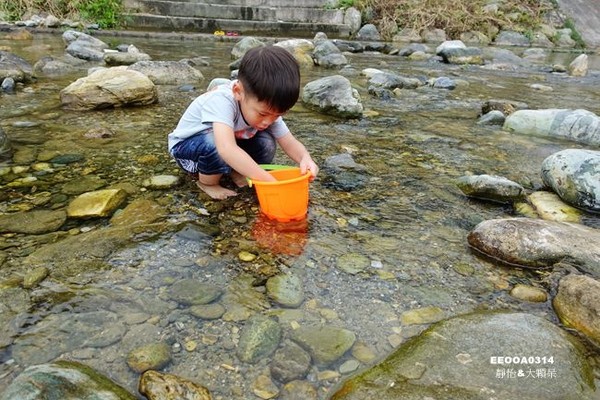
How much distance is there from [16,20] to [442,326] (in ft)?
37.5

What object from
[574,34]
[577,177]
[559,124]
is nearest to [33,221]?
[577,177]

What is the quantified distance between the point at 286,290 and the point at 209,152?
3.31ft

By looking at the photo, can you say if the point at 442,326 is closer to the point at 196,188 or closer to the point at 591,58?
the point at 196,188

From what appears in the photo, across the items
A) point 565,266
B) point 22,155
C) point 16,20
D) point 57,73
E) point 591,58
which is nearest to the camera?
point 565,266

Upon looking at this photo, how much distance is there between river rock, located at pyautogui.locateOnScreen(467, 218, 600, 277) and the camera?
194 cm

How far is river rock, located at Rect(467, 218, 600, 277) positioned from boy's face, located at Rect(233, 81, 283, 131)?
1117 millimetres

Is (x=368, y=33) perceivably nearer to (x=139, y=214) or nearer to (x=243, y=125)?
(x=243, y=125)

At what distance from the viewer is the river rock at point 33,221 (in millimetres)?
2039

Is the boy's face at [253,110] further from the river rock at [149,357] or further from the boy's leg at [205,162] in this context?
the river rock at [149,357]

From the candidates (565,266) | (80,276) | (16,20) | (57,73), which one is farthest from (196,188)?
(16,20)

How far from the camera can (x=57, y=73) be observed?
213 inches

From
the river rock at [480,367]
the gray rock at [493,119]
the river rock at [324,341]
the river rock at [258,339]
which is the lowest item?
the river rock at [324,341]

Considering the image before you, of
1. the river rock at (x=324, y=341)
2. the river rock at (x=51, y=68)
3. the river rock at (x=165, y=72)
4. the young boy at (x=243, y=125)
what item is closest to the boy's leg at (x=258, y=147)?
the young boy at (x=243, y=125)

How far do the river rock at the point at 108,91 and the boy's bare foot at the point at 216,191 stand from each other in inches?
73.3
